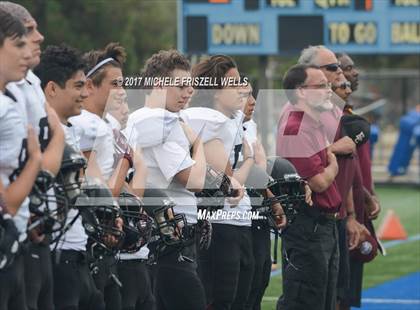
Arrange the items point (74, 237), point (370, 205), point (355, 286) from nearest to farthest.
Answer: point (74, 237) < point (355, 286) < point (370, 205)

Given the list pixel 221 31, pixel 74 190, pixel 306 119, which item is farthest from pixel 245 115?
pixel 221 31

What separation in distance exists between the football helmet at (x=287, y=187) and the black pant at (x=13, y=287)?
253cm

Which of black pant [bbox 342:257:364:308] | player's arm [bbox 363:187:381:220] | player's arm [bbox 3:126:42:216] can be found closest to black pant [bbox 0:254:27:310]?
player's arm [bbox 3:126:42:216]

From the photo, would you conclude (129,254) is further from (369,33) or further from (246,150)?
(369,33)

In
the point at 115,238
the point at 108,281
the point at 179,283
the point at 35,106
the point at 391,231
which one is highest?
the point at 35,106

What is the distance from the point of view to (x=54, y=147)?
5051 millimetres

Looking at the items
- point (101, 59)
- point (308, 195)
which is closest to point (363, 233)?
point (308, 195)

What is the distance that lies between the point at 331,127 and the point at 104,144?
2.42 metres

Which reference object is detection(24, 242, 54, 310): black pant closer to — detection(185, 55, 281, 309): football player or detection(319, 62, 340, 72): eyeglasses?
detection(185, 55, 281, 309): football player

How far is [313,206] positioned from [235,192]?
79 centimetres

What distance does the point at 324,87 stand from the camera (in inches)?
297

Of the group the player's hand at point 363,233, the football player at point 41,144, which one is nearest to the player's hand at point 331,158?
the player's hand at point 363,233

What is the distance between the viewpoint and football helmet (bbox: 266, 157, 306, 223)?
23.4 feet

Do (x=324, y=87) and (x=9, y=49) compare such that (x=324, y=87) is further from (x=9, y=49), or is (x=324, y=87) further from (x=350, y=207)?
(x=9, y=49)
